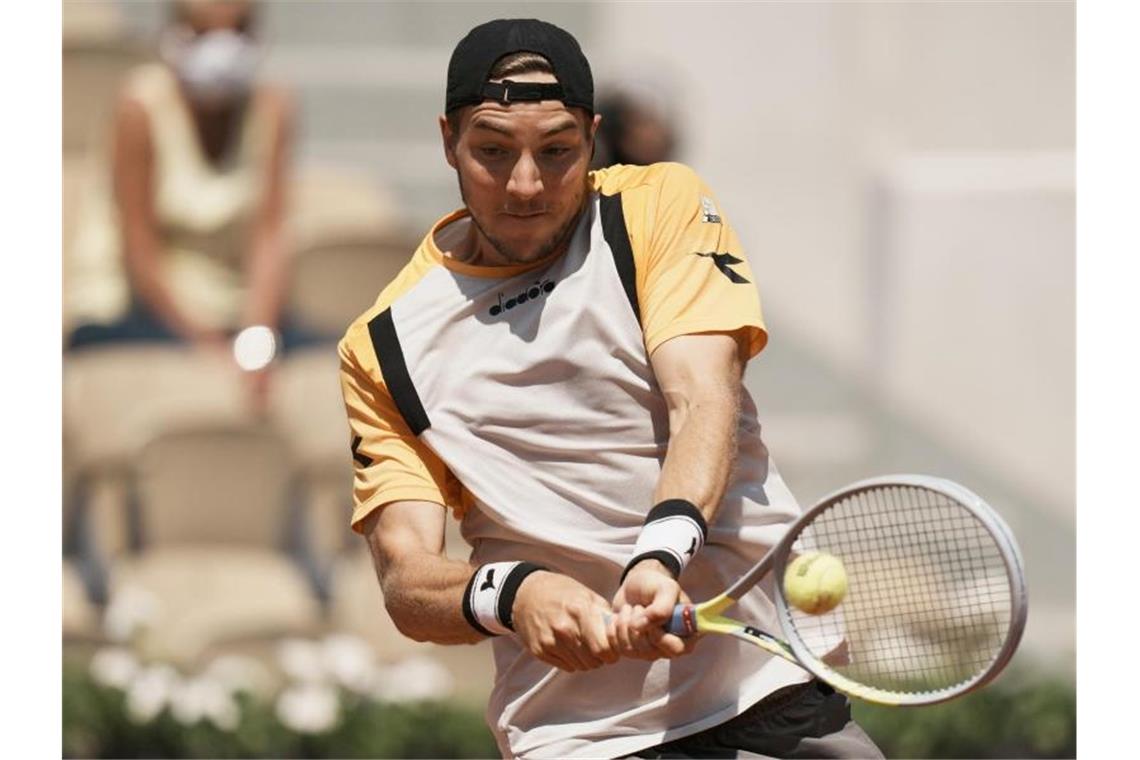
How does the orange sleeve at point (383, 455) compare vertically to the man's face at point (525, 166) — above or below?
below

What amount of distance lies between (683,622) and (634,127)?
407cm

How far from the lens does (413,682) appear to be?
6.95 m

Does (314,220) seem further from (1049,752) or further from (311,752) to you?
(1049,752)

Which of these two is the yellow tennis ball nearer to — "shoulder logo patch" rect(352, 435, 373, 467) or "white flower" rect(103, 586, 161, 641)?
"shoulder logo patch" rect(352, 435, 373, 467)

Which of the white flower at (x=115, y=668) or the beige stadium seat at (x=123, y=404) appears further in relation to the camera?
the beige stadium seat at (x=123, y=404)

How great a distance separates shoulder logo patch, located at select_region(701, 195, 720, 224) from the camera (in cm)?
351

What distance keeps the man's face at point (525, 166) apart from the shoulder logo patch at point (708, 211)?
0.24 meters

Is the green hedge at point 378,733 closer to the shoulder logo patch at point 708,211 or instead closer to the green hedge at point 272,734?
the green hedge at point 272,734

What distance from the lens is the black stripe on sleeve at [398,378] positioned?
3.47 metres

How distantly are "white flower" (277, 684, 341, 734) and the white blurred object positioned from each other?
1.20 m

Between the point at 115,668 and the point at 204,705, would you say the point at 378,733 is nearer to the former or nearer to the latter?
the point at 204,705

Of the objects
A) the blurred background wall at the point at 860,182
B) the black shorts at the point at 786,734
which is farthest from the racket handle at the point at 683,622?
the blurred background wall at the point at 860,182

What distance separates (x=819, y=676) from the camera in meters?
3.21

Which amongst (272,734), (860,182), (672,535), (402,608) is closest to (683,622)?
(672,535)
